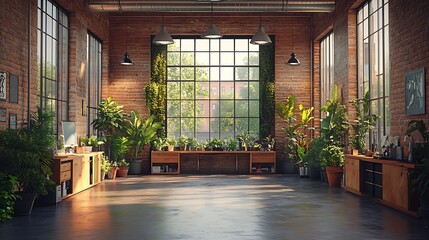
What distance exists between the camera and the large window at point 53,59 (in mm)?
11680

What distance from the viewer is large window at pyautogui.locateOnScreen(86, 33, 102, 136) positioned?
51.1ft

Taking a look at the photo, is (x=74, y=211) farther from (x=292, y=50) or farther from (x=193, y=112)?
(x=292, y=50)

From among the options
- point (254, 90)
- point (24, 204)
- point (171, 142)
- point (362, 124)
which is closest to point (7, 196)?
point (24, 204)

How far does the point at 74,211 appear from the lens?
882 cm

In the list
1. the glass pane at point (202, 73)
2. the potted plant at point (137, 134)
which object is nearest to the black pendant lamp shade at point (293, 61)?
the glass pane at point (202, 73)

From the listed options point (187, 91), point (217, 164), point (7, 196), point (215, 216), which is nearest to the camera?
point (7, 196)

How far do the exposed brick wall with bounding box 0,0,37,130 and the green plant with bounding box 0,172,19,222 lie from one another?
4.77 feet

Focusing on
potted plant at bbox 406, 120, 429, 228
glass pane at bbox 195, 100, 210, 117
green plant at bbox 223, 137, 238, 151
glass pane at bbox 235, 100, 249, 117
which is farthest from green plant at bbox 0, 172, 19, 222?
glass pane at bbox 235, 100, 249, 117

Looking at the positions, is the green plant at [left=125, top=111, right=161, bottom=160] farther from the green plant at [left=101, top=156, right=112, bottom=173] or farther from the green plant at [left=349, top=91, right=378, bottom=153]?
the green plant at [left=349, top=91, right=378, bottom=153]

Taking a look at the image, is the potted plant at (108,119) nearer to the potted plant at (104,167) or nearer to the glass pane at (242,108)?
the potted plant at (104,167)

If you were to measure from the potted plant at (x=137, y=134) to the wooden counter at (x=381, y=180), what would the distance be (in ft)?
21.4

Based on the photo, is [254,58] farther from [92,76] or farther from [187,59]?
[92,76]

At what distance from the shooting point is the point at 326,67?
16250mm

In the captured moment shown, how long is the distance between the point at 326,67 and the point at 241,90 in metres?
2.86
